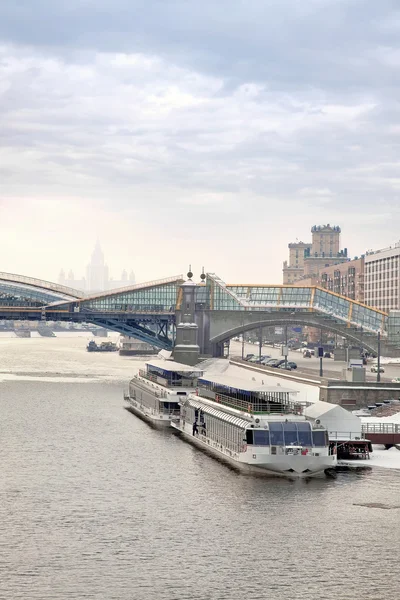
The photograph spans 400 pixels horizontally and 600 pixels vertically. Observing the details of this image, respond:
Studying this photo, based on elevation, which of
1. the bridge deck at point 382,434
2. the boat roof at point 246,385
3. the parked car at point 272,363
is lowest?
the bridge deck at point 382,434

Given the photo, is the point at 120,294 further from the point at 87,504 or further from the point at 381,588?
the point at 381,588

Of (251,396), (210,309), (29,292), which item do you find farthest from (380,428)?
(29,292)

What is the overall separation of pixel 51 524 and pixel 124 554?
658 cm

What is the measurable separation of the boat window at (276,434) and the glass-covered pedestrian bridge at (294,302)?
289 feet

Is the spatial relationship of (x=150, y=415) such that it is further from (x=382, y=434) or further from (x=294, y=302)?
(x=294, y=302)

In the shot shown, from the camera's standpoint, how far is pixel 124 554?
48906 millimetres

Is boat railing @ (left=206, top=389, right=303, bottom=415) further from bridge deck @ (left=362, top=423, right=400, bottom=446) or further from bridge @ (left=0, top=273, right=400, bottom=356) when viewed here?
bridge @ (left=0, top=273, right=400, bottom=356)

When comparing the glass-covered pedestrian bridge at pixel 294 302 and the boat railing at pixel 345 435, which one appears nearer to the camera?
the boat railing at pixel 345 435

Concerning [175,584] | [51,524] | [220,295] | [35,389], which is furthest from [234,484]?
[220,295]

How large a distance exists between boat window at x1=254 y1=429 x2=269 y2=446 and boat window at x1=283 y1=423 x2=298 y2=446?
1271 millimetres

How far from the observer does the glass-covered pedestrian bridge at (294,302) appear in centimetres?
15775

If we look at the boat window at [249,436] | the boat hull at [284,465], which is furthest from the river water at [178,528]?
the boat window at [249,436]

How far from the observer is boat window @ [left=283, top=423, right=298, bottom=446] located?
68438 mm

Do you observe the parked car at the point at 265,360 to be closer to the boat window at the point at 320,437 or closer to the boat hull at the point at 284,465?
the boat hull at the point at 284,465
